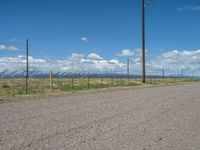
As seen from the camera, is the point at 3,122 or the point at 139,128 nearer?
the point at 139,128

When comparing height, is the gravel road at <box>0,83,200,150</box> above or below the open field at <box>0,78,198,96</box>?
below

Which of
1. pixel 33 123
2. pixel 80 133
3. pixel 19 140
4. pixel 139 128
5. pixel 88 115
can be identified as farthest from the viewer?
pixel 88 115

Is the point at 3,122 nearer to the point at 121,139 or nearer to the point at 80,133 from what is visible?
the point at 80,133

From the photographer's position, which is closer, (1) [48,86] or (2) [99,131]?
(2) [99,131]

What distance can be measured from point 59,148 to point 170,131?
3464 millimetres

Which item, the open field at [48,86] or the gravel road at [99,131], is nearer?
the gravel road at [99,131]

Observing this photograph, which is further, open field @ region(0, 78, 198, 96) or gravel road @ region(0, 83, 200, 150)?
open field @ region(0, 78, 198, 96)

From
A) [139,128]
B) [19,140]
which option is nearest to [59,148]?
[19,140]

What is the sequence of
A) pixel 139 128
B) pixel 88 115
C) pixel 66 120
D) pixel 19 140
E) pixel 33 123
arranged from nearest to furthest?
pixel 19 140 < pixel 139 128 < pixel 33 123 < pixel 66 120 < pixel 88 115

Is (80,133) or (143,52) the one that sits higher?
(143,52)

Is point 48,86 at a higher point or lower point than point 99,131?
higher

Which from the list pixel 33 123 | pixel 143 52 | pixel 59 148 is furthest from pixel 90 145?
pixel 143 52

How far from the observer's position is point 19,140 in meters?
7.66

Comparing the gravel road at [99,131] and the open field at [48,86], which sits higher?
the open field at [48,86]
